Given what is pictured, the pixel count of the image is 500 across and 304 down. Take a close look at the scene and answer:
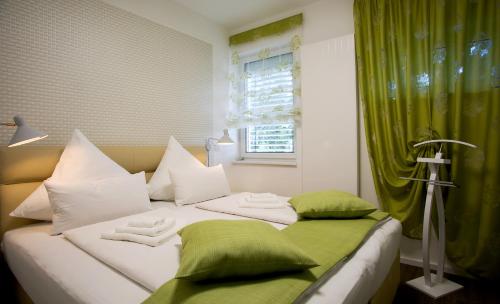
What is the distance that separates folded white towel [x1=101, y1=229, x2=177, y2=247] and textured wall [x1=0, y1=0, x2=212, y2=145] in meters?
1.21

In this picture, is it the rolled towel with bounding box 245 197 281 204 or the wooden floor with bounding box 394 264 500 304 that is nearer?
the wooden floor with bounding box 394 264 500 304

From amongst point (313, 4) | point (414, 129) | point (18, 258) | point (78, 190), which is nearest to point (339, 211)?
point (414, 129)

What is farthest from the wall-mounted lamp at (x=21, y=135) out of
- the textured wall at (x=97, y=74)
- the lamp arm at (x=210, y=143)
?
the lamp arm at (x=210, y=143)

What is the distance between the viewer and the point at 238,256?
0.91 meters

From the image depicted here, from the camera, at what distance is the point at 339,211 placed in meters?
1.70

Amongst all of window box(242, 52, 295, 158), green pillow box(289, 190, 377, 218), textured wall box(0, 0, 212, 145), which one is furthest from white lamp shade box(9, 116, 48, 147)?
window box(242, 52, 295, 158)

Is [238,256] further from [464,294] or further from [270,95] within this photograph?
[270,95]

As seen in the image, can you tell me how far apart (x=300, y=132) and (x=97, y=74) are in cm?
224

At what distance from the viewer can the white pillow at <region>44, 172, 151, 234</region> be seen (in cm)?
161

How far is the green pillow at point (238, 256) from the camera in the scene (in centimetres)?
87

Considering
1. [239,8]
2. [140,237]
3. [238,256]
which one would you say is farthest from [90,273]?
[239,8]

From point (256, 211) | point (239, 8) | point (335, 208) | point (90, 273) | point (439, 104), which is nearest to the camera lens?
point (90, 273)

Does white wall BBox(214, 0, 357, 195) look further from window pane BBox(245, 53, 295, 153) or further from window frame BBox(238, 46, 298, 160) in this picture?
window pane BBox(245, 53, 295, 153)

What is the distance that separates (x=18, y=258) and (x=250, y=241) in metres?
1.38
